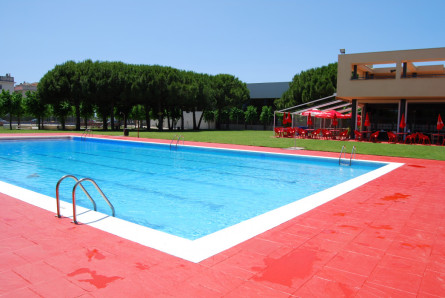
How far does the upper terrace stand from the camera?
66.5 ft

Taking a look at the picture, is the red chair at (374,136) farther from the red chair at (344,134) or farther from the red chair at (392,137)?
the red chair at (344,134)

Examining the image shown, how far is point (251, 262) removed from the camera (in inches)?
125

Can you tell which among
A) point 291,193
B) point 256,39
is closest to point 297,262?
point 291,193

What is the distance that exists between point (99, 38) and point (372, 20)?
13.9 meters

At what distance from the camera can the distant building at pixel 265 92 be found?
48.8 metres

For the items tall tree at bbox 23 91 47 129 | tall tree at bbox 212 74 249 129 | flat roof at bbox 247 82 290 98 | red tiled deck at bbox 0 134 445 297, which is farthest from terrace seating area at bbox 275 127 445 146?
tall tree at bbox 23 91 47 129

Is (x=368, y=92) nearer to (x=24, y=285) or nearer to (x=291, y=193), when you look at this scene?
(x=291, y=193)

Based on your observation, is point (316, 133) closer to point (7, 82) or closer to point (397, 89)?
point (397, 89)

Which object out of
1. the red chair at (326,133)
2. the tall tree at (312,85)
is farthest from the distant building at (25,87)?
the red chair at (326,133)

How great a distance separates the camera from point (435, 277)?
115 inches

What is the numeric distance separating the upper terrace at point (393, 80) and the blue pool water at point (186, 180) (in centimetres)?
1197

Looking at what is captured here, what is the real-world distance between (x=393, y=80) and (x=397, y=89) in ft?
2.13

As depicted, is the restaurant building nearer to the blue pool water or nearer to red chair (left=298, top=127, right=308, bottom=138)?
red chair (left=298, top=127, right=308, bottom=138)

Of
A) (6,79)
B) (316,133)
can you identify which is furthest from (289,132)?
(6,79)
